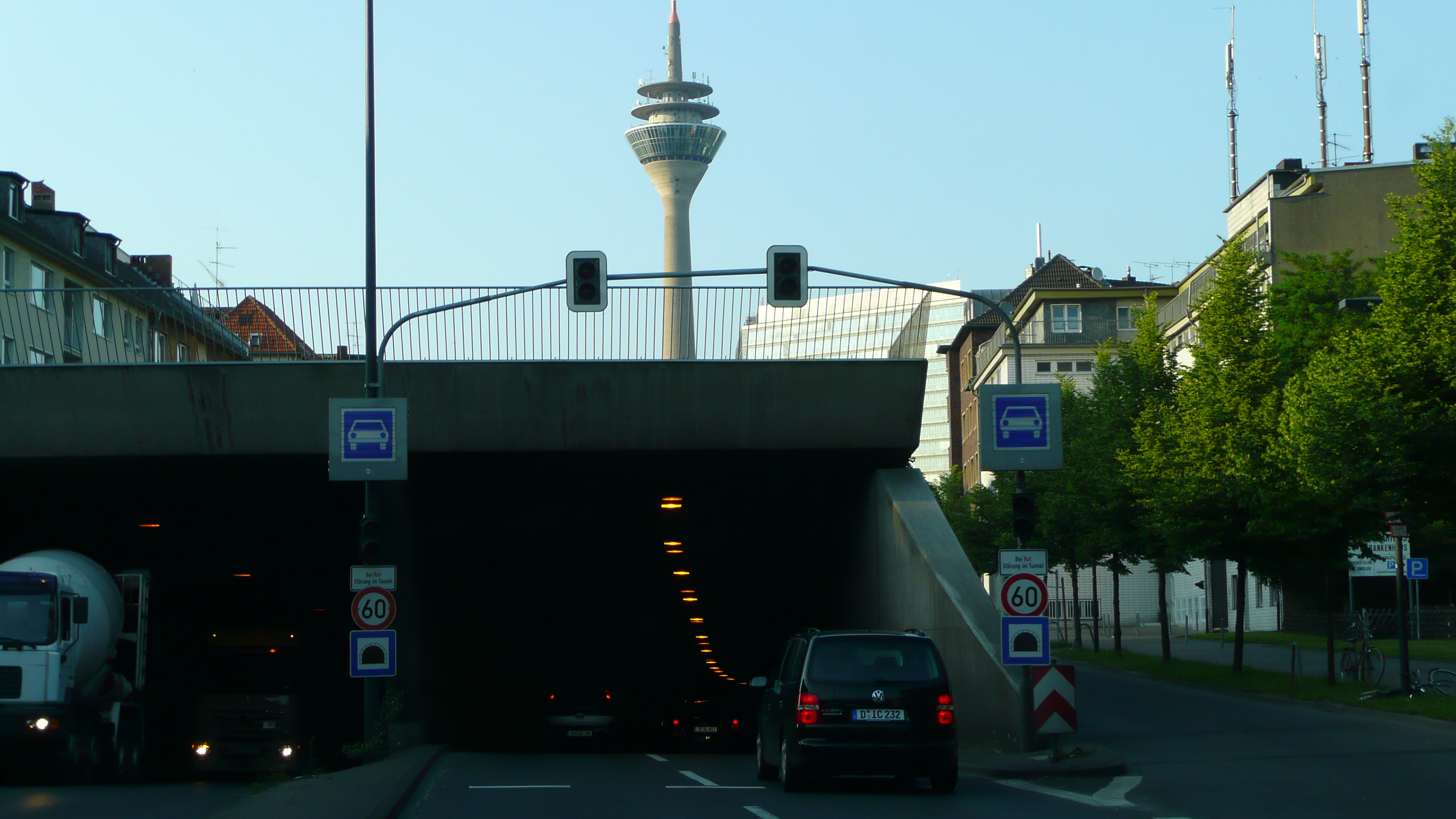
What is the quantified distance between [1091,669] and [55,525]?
2628cm

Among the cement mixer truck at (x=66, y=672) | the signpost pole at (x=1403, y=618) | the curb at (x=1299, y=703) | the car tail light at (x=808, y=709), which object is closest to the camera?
the car tail light at (x=808, y=709)

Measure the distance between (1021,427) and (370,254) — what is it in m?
9.37

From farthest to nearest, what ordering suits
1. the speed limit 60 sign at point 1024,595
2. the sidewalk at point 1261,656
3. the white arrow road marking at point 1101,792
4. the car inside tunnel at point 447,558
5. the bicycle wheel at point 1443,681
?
the sidewalk at point 1261,656 → the bicycle wheel at point 1443,681 → the car inside tunnel at point 447,558 → the speed limit 60 sign at point 1024,595 → the white arrow road marking at point 1101,792

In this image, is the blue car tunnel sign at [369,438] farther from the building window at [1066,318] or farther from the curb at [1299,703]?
the building window at [1066,318]

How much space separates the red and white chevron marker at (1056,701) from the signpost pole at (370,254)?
8736 mm

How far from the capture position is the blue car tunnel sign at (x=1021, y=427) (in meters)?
19.0

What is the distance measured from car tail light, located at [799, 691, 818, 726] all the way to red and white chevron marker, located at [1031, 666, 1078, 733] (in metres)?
3.80

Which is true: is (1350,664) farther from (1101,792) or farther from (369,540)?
(369,540)

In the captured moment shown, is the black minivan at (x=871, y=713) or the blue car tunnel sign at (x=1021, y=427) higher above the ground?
the blue car tunnel sign at (x=1021, y=427)

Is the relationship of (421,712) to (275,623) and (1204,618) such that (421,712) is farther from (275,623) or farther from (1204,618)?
(1204,618)

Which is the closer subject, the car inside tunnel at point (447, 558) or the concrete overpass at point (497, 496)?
the concrete overpass at point (497, 496)

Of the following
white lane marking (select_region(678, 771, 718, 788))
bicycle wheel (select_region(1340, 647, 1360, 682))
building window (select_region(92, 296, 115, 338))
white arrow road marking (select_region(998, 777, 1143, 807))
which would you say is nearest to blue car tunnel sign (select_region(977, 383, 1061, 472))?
white arrow road marking (select_region(998, 777, 1143, 807))

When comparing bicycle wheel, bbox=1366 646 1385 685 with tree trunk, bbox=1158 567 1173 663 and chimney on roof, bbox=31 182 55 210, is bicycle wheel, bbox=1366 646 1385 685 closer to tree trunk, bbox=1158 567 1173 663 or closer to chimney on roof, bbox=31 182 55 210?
tree trunk, bbox=1158 567 1173 663

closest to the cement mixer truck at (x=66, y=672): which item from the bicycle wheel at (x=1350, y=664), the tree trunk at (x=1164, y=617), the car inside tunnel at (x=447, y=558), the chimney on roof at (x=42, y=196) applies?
the car inside tunnel at (x=447, y=558)
